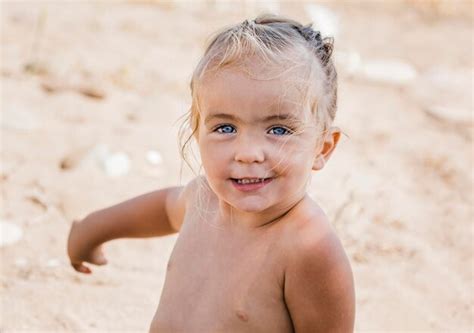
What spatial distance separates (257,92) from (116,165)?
6.94 feet

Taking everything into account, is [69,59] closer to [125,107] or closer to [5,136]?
[125,107]

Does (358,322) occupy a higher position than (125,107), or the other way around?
(125,107)

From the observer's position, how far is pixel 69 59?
5.06 metres

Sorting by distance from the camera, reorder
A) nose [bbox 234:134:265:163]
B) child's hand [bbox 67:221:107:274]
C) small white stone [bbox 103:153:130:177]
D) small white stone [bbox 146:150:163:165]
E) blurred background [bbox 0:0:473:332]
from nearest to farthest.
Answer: nose [bbox 234:134:265:163] → child's hand [bbox 67:221:107:274] → blurred background [bbox 0:0:473:332] → small white stone [bbox 103:153:130:177] → small white stone [bbox 146:150:163:165]

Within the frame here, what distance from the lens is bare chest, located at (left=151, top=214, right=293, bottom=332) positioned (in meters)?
1.81

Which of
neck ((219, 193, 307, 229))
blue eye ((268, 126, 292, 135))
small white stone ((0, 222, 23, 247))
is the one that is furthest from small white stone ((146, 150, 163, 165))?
blue eye ((268, 126, 292, 135))

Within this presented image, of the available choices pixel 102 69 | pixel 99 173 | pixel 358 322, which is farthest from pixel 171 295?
pixel 102 69

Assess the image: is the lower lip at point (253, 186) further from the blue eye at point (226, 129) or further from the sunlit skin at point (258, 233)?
the blue eye at point (226, 129)

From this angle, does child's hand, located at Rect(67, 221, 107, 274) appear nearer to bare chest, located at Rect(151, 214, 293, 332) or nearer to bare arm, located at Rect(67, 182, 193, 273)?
bare arm, located at Rect(67, 182, 193, 273)

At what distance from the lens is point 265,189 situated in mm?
1709

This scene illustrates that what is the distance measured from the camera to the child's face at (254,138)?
1676 millimetres

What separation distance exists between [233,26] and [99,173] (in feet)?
6.41

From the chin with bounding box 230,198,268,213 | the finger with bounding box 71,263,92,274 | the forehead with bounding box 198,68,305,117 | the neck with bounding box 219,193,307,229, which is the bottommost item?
the finger with bounding box 71,263,92,274

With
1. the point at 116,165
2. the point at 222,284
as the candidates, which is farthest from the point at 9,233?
the point at 222,284
